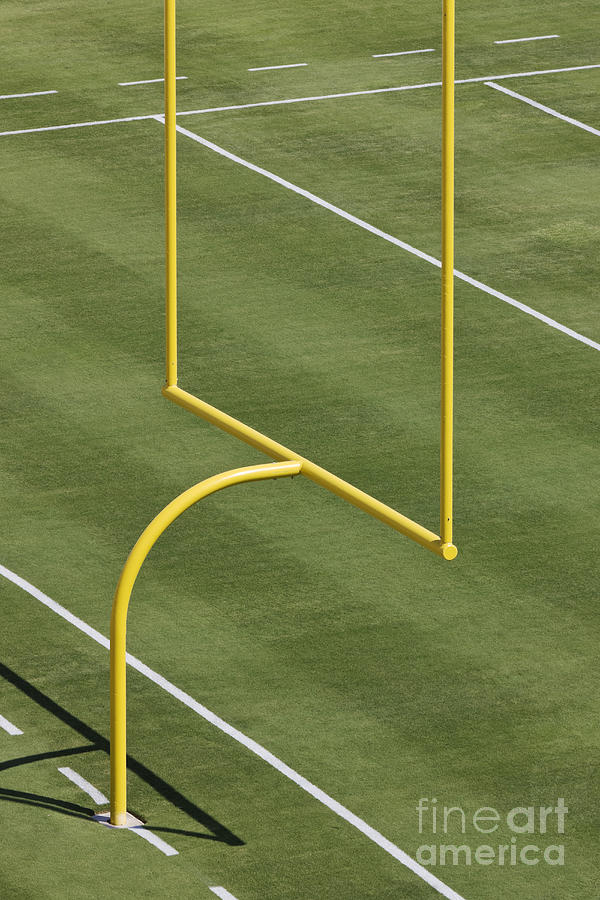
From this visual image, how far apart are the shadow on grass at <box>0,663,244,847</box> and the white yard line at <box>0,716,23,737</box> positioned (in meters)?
0.30

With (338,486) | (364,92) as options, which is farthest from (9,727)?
(364,92)

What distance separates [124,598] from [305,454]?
6372 mm

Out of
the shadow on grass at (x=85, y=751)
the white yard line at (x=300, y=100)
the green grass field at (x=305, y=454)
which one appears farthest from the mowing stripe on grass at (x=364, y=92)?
the shadow on grass at (x=85, y=751)

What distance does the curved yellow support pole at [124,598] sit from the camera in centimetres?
1379

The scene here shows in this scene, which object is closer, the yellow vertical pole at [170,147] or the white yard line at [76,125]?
the yellow vertical pole at [170,147]

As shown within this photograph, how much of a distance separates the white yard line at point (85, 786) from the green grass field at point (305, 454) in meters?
0.07

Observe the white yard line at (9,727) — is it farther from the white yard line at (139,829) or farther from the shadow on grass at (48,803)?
the white yard line at (139,829)

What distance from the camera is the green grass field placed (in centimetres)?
1473

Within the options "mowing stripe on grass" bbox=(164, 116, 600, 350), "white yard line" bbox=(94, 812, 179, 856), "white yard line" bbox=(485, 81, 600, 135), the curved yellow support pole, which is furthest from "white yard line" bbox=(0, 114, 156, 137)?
"white yard line" bbox=(94, 812, 179, 856)

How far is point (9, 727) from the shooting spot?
1575cm

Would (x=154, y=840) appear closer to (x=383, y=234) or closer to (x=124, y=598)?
(x=124, y=598)

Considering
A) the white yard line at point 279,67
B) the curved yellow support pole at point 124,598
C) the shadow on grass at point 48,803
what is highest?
the white yard line at point 279,67

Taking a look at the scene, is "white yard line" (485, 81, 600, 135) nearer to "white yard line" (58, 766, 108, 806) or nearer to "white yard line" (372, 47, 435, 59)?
"white yard line" (372, 47, 435, 59)

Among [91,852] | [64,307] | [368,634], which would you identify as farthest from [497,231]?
[91,852]
